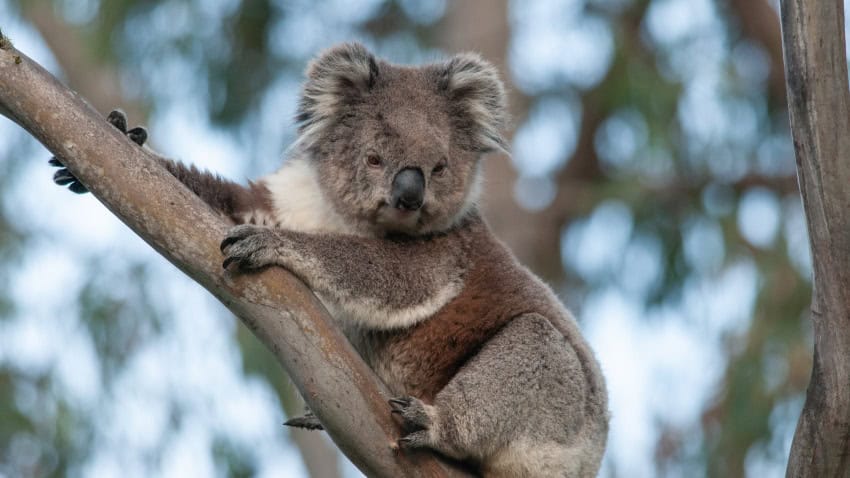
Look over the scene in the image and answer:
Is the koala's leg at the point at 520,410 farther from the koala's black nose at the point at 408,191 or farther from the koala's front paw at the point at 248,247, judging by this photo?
the koala's front paw at the point at 248,247

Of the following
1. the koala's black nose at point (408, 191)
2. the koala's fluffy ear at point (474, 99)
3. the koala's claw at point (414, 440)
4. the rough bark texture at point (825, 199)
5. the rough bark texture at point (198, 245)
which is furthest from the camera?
the koala's fluffy ear at point (474, 99)

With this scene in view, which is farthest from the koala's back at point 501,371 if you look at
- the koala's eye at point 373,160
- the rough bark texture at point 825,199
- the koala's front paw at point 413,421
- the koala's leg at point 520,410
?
the rough bark texture at point 825,199

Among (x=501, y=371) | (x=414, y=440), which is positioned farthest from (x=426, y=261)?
(x=414, y=440)

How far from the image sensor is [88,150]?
12.4 ft

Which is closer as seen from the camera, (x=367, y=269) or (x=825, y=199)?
(x=825, y=199)

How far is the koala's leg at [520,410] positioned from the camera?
4.26 metres

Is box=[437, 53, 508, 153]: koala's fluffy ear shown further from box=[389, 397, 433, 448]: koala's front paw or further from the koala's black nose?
box=[389, 397, 433, 448]: koala's front paw

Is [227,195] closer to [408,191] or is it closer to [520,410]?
[408,191]

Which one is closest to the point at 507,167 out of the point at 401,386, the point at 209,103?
the point at 209,103

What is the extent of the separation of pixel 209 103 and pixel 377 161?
27.2 feet

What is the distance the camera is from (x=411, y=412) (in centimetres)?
406

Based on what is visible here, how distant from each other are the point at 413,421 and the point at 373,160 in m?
1.23

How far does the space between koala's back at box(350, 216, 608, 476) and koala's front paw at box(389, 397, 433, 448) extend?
0.17 metres

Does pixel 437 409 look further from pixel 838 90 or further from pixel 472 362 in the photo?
pixel 838 90
